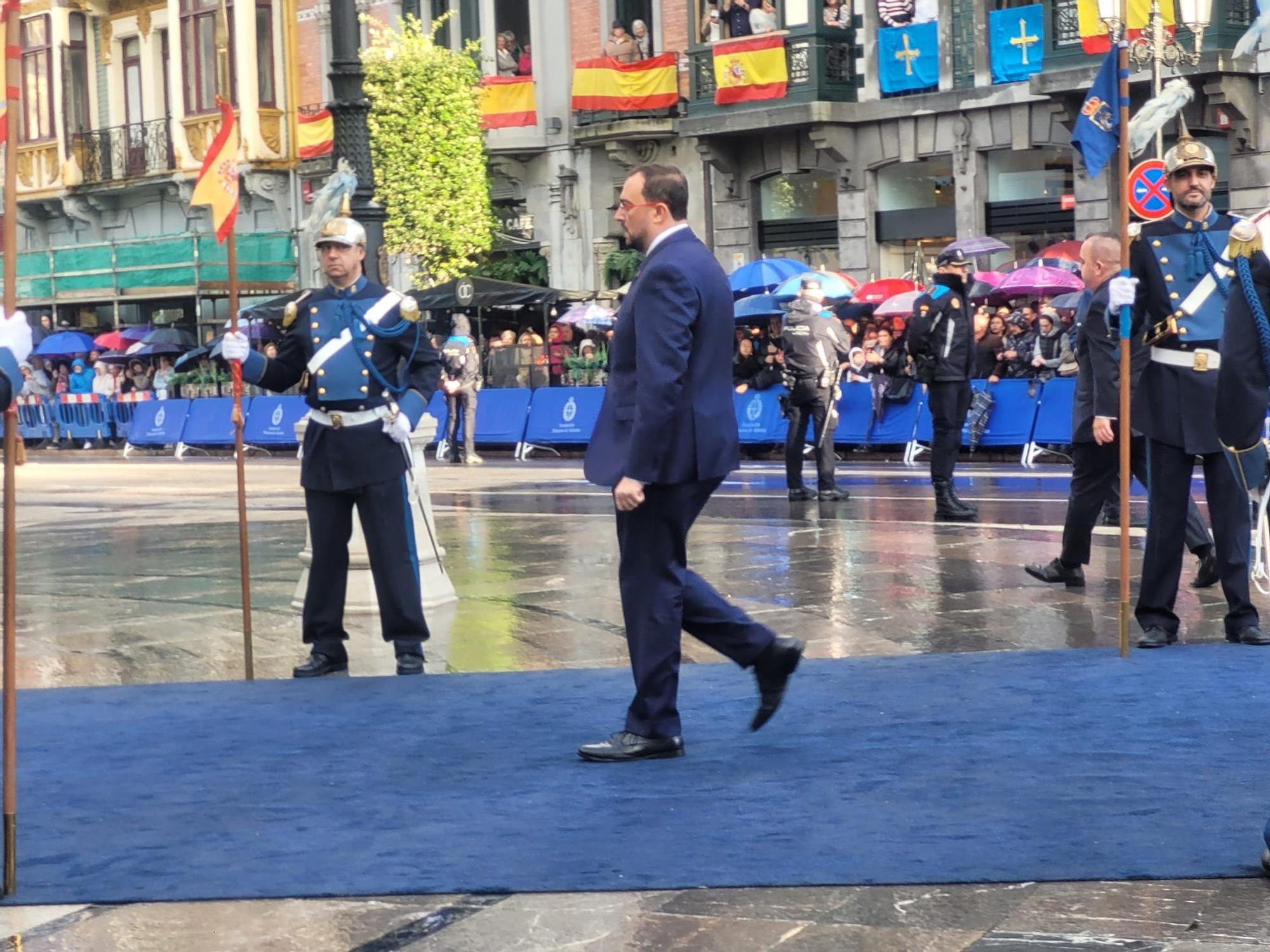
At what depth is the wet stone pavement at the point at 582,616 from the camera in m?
4.79

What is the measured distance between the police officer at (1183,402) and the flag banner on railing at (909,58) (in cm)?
2373

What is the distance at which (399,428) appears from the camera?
8594 millimetres

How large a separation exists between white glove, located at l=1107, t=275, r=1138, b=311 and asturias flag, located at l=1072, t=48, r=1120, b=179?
0.51 m

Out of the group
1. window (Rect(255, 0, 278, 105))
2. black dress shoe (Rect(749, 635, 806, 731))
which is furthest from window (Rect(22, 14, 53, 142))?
black dress shoe (Rect(749, 635, 806, 731))

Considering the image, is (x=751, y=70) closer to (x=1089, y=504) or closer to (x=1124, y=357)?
(x=1089, y=504)

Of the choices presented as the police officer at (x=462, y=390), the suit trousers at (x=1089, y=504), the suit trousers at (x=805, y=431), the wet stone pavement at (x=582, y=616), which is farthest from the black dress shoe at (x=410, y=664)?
the police officer at (x=462, y=390)

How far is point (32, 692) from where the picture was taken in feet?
28.8

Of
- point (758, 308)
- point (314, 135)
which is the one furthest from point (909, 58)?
point (314, 135)

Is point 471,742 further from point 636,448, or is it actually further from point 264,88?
point 264,88

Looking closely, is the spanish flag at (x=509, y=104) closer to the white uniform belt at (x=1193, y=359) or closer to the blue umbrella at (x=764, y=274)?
the blue umbrella at (x=764, y=274)

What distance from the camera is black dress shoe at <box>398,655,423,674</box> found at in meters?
8.82

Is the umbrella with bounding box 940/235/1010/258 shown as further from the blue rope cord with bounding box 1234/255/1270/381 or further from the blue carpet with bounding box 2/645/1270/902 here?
the blue rope cord with bounding box 1234/255/1270/381

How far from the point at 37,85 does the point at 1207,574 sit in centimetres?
4445

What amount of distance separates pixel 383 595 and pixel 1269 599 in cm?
443
